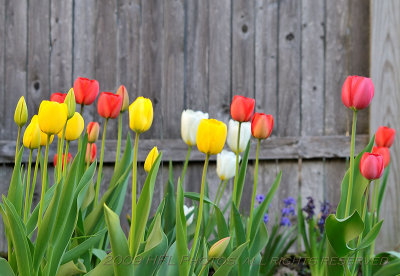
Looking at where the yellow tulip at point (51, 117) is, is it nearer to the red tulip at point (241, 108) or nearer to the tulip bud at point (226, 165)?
the red tulip at point (241, 108)

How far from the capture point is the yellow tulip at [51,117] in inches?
41.0

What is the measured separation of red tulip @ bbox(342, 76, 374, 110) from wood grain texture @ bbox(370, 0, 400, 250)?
192 centimetres

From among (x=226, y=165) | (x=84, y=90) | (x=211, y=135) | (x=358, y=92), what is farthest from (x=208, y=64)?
(x=211, y=135)

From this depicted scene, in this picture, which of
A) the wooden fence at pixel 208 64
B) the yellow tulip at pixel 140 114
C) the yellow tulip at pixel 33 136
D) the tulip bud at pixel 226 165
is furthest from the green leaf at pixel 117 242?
the wooden fence at pixel 208 64

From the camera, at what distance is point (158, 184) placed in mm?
2934

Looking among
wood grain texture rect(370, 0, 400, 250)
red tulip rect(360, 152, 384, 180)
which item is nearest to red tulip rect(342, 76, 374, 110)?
red tulip rect(360, 152, 384, 180)

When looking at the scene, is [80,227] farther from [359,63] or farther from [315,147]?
[359,63]

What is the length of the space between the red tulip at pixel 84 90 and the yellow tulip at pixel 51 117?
0.31 meters

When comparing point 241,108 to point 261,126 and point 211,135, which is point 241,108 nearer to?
point 261,126

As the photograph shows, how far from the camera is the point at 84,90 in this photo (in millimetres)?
1360

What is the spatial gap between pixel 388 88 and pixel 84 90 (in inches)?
83.3

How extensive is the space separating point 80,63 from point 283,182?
1.20m

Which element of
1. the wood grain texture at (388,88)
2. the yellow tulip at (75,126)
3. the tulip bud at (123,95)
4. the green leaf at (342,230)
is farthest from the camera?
the wood grain texture at (388,88)

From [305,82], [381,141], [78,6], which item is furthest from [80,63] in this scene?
[381,141]
